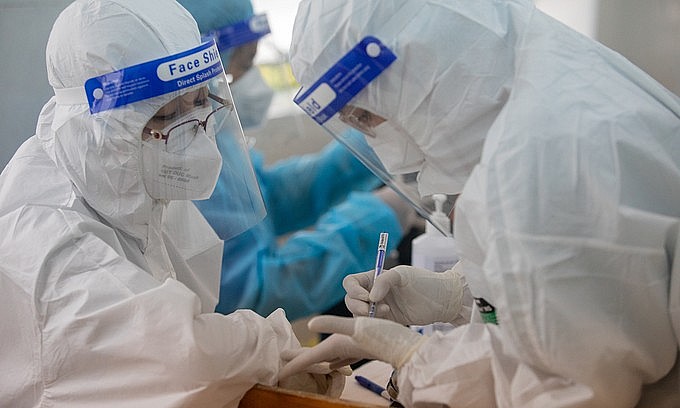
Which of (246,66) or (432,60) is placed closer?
(432,60)

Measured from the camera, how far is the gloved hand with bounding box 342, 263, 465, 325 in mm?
1354

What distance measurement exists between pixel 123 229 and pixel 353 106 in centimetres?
45

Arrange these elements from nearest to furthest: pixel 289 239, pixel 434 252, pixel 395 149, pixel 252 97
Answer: pixel 395 149 < pixel 434 252 < pixel 289 239 < pixel 252 97

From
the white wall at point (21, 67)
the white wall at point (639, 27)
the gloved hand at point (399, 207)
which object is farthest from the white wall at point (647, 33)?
the white wall at point (21, 67)

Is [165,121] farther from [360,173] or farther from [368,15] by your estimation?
[360,173]

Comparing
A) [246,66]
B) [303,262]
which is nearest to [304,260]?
[303,262]

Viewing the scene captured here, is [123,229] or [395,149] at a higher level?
[395,149]

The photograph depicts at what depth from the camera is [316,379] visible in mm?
1249

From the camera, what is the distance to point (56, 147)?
4.33ft

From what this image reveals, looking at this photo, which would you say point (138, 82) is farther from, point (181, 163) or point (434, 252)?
point (434, 252)

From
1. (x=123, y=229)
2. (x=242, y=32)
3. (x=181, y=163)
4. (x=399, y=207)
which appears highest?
(x=242, y=32)

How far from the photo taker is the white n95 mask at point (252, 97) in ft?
8.89

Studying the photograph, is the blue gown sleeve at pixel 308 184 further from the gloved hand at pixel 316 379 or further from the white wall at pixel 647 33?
the gloved hand at pixel 316 379

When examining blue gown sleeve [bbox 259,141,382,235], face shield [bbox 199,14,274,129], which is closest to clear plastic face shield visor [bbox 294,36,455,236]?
face shield [bbox 199,14,274,129]
